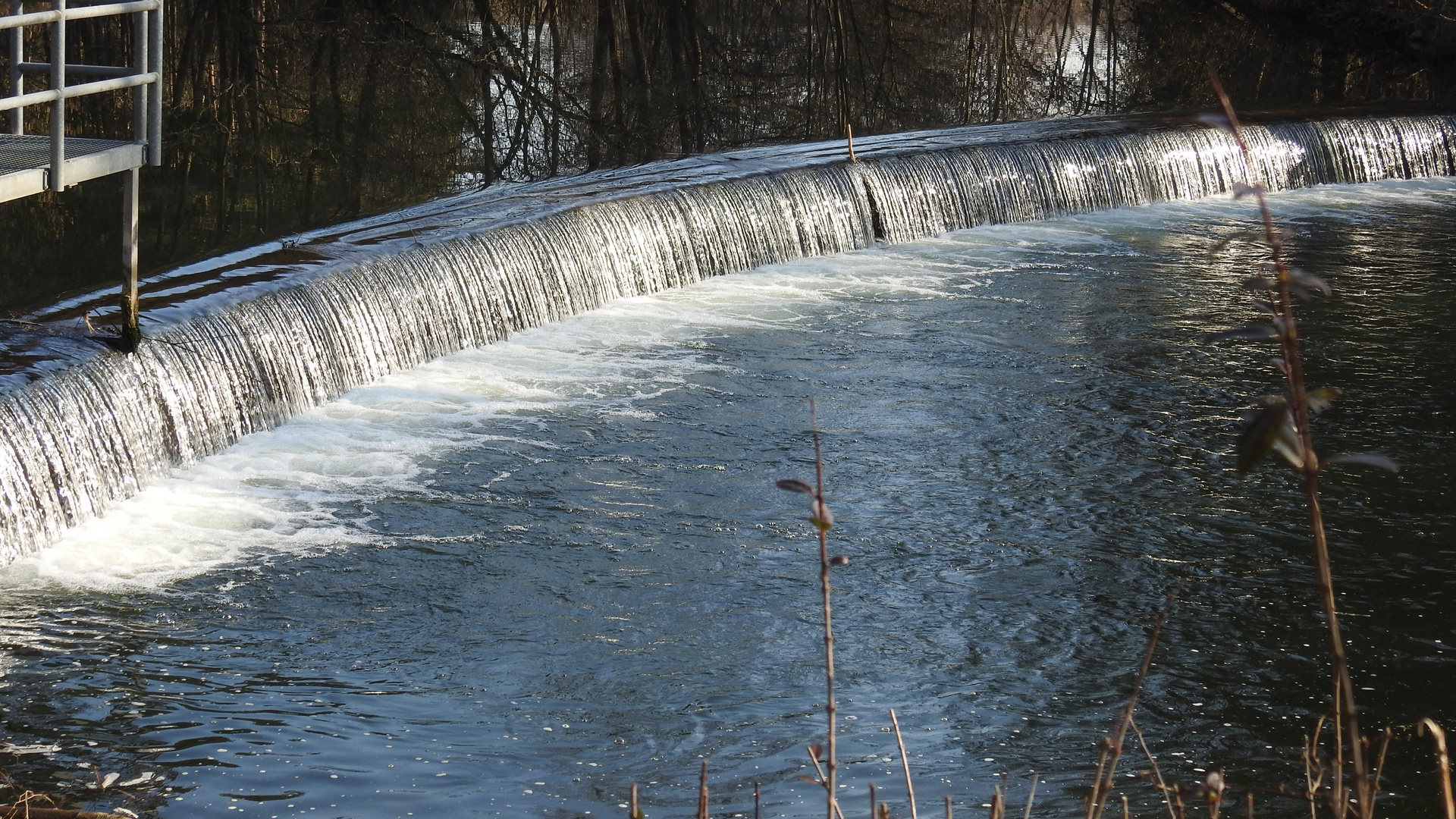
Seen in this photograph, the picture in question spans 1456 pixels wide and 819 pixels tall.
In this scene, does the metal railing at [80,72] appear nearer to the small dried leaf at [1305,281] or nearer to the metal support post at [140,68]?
the metal support post at [140,68]

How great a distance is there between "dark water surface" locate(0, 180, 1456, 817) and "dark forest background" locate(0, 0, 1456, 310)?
359 cm

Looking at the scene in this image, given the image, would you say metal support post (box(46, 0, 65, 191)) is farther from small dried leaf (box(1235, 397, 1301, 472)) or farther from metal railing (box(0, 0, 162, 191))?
small dried leaf (box(1235, 397, 1301, 472))

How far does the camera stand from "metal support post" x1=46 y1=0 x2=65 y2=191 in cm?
591

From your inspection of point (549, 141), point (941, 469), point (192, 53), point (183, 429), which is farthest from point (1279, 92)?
point (183, 429)

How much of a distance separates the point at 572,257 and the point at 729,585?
480 cm

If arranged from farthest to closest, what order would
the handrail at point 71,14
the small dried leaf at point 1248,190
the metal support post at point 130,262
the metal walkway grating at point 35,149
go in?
the metal support post at point 130,262, the metal walkway grating at point 35,149, the handrail at point 71,14, the small dried leaf at point 1248,190

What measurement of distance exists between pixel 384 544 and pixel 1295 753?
3420 mm

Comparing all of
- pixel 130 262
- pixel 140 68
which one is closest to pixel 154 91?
pixel 140 68

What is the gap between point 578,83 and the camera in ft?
59.5

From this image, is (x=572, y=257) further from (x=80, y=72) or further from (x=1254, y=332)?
(x=1254, y=332)

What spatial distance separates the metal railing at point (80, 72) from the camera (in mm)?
5895

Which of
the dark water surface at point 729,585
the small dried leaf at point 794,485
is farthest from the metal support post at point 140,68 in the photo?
the small dried leaf at point 794,485

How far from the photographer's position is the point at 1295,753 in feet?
15.9

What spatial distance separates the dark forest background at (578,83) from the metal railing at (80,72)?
9.80 ft
